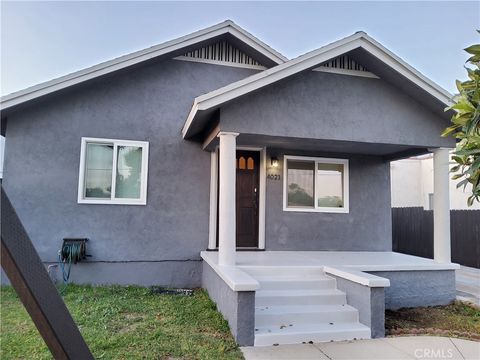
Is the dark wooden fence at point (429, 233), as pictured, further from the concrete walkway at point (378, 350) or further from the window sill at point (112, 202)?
the window sill at point (112, 202)

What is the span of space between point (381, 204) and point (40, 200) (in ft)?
27.0

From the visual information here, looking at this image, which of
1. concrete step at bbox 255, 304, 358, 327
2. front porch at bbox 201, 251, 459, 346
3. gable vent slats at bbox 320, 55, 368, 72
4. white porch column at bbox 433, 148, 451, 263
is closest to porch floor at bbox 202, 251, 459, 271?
front porch at bbox 201, 251, 459, 346

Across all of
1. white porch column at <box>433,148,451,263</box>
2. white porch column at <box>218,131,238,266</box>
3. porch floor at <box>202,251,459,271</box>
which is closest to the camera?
white porch column at <box>218,131,238,266</box>

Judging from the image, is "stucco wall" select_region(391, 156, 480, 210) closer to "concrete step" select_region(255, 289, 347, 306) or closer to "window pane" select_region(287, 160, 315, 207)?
"window pane" select_region(287, 160, 315, 207)

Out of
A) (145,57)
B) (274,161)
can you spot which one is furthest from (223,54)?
(274,161)

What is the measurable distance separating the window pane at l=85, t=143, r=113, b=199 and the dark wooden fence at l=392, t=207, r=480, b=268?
11597 millimetres

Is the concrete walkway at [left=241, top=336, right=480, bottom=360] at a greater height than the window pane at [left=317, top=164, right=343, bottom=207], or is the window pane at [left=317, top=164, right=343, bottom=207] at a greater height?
the window pane at [left=317, top=164, right=343, bottom=207]

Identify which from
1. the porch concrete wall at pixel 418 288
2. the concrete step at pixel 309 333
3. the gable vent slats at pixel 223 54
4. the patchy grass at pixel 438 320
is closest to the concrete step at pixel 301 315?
the concrete step at pixel 309 333

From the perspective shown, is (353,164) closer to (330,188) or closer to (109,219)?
(330,188)

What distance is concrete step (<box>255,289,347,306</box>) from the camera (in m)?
5.18

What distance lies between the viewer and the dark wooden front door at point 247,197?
820 cm

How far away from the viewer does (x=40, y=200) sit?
A: 713 cm

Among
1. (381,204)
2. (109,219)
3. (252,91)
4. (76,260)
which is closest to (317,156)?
(381,204)

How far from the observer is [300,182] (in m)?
8.57
